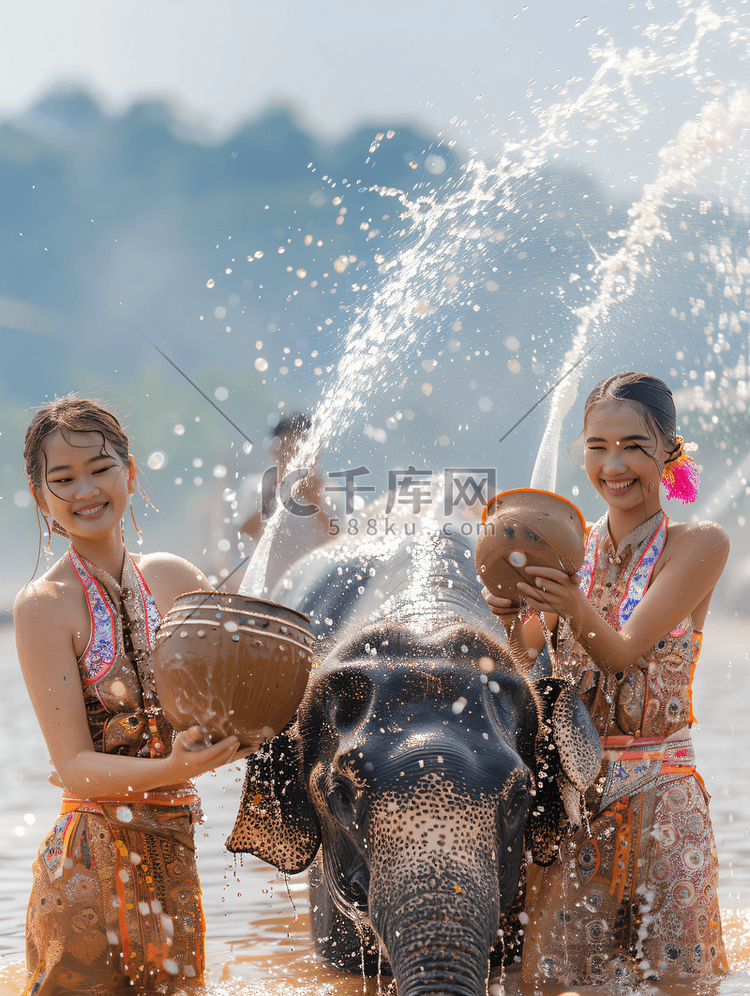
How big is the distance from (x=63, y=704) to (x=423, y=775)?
1076 millimetres

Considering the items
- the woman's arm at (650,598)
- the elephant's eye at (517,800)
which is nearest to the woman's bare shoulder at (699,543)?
the woman's arm at (650,598)

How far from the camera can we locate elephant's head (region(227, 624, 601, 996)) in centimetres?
223

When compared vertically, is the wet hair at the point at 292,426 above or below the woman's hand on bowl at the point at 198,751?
above

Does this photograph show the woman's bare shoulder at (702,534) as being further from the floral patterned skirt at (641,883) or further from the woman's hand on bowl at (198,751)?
the woman's hand on bowl at (198,751)

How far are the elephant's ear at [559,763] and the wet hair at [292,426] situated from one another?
379 cm

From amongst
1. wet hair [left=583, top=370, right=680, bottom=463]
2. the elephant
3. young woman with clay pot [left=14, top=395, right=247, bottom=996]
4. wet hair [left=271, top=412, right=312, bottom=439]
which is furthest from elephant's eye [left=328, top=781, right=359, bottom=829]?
wet hair [left=271, top=412, right=312, bottom=439]

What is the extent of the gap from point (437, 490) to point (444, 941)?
101 inches

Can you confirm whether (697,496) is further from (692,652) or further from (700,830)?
(700,830)

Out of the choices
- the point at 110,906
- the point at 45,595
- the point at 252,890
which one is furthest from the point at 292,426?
the point at 110,906

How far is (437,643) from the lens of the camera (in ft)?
9.29

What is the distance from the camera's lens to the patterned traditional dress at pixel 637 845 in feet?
10.1

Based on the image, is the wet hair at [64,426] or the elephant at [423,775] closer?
the elephant at [423,775]

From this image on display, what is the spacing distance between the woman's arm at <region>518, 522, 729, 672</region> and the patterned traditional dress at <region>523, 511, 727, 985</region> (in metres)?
0.10

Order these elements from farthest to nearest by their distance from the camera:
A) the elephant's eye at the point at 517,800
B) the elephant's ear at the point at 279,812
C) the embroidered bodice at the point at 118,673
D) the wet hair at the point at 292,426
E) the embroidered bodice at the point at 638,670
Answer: the wet hair at the point at 292,426
the embroidered bodice at the point at 638,670
the elephant's ear at the point at 279,812
the embroidered bodice at the point at 118,673
the elephant's eye at the point at 517,800
